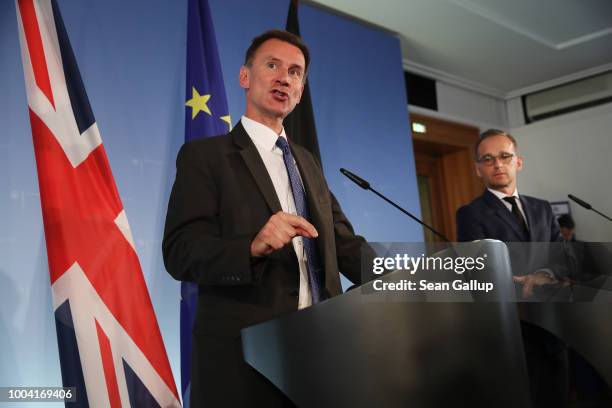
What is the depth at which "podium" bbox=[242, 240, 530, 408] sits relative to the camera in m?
0.80

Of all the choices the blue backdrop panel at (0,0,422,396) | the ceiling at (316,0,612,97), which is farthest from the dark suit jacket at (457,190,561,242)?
the ceiling at (316,0,612,97)

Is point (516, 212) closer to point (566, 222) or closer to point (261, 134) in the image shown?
point (261, 134)

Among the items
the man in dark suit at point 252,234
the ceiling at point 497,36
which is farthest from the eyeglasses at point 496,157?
the ceiling at point 497,36

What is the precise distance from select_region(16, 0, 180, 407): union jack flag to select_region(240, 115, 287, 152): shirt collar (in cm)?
86

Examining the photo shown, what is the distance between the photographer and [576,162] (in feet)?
17.2

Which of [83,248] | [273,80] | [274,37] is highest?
[274,37]

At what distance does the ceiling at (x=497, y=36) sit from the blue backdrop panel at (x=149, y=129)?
17.7 inches

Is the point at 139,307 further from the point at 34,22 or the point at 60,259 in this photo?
the point at 34,22

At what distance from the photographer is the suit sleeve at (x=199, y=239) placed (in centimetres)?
Result: 107

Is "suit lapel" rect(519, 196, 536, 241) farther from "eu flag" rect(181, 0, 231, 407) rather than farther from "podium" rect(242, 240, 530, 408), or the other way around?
"podium" rect(242, 240, 530, 408)

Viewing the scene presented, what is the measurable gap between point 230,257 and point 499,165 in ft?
5.73

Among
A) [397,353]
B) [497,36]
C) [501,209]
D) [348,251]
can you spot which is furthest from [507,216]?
[497,36]

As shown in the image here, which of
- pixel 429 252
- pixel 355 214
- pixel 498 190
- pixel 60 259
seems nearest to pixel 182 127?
pixel 60 259

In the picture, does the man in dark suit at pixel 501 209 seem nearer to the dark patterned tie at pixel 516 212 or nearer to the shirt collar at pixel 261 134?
the dark patterned tie at pixel 516 212
